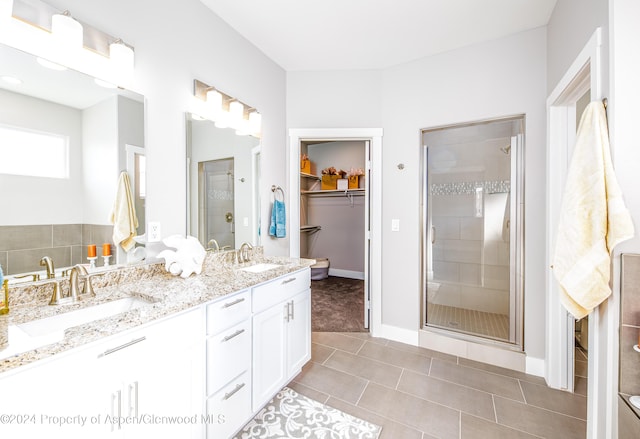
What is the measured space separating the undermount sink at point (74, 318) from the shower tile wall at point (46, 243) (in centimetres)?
31

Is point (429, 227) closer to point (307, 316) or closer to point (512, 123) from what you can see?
point (512, 123)

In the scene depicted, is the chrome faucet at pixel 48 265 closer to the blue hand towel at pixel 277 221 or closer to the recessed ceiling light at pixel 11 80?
the recessed ceiling light at pixel 11 80

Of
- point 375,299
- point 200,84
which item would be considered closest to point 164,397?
point 200,84

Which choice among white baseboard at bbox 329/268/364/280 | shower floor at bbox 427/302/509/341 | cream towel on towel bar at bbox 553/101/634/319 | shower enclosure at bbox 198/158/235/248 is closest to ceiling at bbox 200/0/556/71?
shower enclosure at bbox 198/158/235/248

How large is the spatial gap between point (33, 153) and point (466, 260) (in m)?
2.98

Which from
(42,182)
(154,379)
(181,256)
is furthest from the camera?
(181,256)

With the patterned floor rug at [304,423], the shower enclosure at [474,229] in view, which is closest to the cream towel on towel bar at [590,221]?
the shower enclosure at [474,229]

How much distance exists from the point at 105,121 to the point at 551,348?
3212mm

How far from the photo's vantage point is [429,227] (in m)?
2.67

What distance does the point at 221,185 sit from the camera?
7.00ft

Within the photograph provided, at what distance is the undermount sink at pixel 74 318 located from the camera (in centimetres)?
104

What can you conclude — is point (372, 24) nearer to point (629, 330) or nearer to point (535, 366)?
point (629, 330)

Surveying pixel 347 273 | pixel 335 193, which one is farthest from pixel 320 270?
pixel 335 193

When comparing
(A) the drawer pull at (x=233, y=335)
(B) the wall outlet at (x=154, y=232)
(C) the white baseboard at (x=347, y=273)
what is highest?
(B) the wall outlet at (x=154, y=232)
